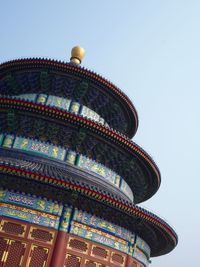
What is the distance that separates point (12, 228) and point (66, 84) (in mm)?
9031

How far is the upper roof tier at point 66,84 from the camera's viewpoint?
62.2ft

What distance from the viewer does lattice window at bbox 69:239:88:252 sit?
14117 mm

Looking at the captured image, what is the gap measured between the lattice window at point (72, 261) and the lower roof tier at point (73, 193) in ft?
6.56

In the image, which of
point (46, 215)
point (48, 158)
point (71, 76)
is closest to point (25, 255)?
point (46, 215)

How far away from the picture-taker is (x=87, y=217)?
14.9 meters

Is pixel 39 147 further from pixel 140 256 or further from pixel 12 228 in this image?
pixel 140 256

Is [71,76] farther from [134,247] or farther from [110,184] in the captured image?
[134,247]

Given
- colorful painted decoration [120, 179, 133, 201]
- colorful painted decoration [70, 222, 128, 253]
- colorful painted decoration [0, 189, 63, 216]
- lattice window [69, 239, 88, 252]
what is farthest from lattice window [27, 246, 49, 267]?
colorful painted decoration [120, 179, 133, 201]

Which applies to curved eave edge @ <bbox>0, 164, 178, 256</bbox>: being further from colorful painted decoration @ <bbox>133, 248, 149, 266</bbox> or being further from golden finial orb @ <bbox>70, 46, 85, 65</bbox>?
golden finial orb @ <bbox>70, 46, 85, 65</bbox>

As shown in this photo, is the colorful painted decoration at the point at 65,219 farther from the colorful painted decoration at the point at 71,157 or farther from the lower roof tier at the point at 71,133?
the lower roof tier at the point at 71,133

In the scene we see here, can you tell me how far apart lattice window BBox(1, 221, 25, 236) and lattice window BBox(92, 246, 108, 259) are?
3.21 metres

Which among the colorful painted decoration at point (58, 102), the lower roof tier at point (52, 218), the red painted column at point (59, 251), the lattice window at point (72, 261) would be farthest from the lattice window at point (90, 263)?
the colorful painted decoration at point (58, 102)

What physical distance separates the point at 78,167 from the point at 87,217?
8.67ft

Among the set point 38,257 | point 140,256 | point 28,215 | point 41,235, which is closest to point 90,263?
point 38,257
